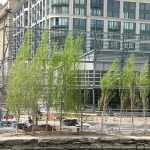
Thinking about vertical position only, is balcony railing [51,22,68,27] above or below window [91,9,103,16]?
below

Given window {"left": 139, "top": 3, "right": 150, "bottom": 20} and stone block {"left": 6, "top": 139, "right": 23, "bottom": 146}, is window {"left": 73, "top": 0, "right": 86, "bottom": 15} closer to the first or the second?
window {"left": 139, "top": 3, "right": 150, "bottom": 20}

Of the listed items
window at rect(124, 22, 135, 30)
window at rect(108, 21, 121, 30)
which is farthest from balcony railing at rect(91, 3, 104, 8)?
window at rect(124, 22, 135, 30)

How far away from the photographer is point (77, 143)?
22.3 m

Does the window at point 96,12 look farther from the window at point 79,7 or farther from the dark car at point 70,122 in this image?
the dark car at point 70,122

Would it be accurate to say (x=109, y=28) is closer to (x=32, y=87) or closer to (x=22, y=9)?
(x=22, y=9)

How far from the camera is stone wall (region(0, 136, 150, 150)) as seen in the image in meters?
21.2

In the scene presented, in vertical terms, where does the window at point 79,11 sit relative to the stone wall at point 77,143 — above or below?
above

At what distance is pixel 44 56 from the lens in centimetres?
2423

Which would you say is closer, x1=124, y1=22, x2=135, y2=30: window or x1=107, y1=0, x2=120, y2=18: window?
x1=107, y1=0, x2=120, y2=18: window

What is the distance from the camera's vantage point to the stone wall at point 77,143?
835 inches

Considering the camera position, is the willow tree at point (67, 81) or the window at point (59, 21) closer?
the willow tree at point (67, 81)

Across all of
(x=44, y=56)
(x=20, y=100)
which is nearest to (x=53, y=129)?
(x=20, y=100)

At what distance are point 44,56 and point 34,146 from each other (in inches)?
225

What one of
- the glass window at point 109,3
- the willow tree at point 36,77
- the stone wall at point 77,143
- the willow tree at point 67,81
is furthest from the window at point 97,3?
the stone wall at point 77,143
